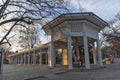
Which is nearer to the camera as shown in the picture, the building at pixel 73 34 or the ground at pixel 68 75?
the ground at pixel 68 75

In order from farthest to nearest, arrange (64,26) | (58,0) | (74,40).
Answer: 1. (74,40)
2. (64,26)
3. (58,0)

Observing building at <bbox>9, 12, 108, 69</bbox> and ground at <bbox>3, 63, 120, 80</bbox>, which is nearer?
ground at <bbox>3, 63, 120, 80</bbox>

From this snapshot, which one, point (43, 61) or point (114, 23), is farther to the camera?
point (114, 23)

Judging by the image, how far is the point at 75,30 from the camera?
2112 cm

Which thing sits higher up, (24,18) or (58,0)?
(58,0)

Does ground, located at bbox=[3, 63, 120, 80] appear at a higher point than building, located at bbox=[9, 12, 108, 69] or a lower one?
lower

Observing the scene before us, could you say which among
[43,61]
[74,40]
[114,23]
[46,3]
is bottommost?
[43,61]

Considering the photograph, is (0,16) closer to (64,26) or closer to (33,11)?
(33,11)

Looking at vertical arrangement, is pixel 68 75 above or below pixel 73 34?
below

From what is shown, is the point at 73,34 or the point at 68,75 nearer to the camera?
the point at 68,75

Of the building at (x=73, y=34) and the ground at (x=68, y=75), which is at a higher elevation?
the building at (x=73, y=34)

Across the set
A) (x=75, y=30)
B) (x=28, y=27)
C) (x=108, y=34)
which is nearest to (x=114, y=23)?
(x=108, y=34)

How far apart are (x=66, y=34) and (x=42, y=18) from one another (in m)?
5.98

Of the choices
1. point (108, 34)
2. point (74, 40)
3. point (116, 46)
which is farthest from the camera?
point (116, 46)
